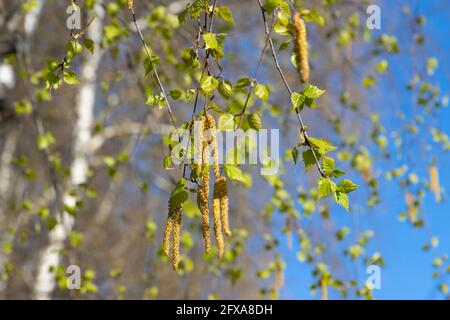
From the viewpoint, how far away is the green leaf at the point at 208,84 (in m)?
1.23

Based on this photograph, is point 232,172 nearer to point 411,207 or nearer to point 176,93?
point 176,93

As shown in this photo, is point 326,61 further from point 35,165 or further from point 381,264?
point 35,165

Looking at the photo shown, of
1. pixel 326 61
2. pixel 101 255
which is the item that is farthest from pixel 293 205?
pixel 101 255

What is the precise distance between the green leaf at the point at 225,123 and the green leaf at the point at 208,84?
0.23 ft

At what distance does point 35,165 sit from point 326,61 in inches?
164

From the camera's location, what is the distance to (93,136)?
4.05 meters

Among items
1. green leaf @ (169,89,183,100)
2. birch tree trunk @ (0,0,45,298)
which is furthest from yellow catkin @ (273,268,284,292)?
green leaf @ (169,89,183,100)

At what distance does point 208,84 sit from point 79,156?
268 centimetres

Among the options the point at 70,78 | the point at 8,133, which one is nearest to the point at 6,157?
the point at 8,133

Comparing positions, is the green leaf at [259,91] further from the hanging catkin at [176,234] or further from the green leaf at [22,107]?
the green leaf at [22,107]

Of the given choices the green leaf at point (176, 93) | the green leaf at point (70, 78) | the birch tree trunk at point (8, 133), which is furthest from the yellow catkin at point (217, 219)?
the birch tree trunk at point (8, 133)

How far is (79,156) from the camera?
12.2 ft
